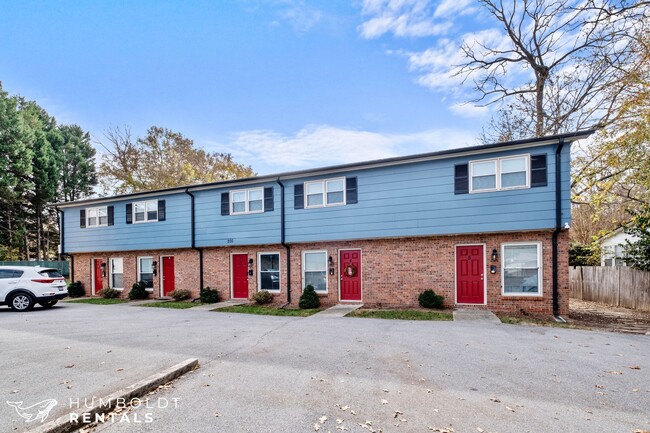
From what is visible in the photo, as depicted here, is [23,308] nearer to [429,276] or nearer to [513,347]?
[429,276]

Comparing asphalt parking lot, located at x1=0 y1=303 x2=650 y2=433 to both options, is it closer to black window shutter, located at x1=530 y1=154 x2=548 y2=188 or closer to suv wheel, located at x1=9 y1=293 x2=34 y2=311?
black window shutter, located at x1=530 y1=154 x2=548 y2=188

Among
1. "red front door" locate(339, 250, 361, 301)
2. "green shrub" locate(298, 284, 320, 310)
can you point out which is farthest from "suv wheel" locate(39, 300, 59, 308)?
"red front door" locate(339, 250, 361, 301)

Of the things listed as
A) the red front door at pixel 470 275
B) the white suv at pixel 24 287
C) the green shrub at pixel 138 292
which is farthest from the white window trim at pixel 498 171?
the white suv at pixel 24 287

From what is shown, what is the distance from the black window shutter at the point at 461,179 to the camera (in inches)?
432

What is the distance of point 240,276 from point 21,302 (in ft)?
26.1

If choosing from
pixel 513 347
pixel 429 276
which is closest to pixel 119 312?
pixel 429 276

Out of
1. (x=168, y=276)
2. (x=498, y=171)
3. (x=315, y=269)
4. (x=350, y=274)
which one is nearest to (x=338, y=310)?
(x=350, y=274)

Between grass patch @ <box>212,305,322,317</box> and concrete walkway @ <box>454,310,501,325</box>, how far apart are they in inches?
182

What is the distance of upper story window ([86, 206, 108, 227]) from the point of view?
17.9 meters

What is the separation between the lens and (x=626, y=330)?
28.1 ft

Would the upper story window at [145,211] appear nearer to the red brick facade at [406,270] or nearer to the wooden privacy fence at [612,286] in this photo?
the red brick facade at [406,270]

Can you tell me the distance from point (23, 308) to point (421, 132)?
18268 millimetres

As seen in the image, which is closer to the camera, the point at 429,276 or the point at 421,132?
the point at 429,276

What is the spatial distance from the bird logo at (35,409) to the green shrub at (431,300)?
977cm
